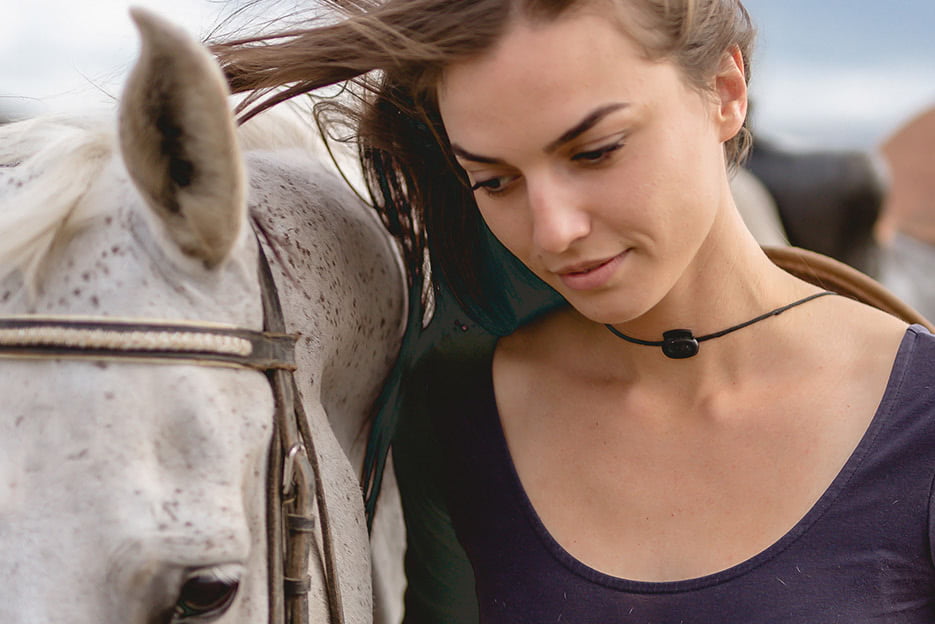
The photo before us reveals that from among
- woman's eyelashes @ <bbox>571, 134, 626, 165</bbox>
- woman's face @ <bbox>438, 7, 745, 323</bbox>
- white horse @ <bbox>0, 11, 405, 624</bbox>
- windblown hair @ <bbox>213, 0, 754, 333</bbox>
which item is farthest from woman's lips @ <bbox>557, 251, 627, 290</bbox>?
white horse @ <bbox>0, 11, 405, 624</bbox>

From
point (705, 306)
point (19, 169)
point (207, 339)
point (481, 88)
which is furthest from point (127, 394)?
point (705, 306)

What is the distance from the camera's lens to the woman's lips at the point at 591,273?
40.1 inches

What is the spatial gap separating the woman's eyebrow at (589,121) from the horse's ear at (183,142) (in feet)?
1.07

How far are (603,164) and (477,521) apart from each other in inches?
21.8

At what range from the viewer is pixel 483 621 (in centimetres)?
127

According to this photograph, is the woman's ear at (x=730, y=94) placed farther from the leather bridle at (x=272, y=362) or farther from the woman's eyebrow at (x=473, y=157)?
the leather bridle at (x=272, y=362)

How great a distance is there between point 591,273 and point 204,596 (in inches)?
20.3

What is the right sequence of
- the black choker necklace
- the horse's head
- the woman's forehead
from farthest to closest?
the black choker necklace < the woman's forehead < the horse's head

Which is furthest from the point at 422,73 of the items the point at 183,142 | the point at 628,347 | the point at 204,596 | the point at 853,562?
the point at 853,562

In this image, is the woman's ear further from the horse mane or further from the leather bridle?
the horse mane

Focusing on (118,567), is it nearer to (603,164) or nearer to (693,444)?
(603,164)

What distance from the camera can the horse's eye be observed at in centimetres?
77

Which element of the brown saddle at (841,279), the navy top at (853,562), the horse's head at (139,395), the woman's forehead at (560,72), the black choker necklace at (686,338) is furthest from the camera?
the brown saddle at (841,279)

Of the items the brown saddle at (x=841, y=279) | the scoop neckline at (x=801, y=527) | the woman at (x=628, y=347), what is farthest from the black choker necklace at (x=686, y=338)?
the brown saddle at (x=841, y=279)
